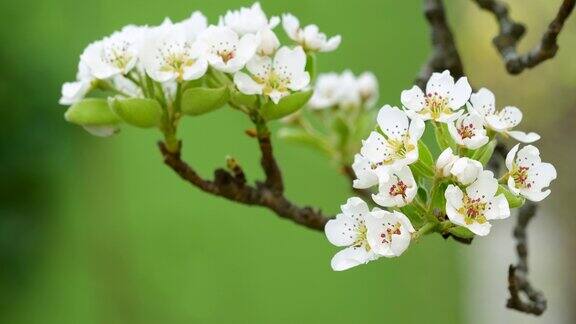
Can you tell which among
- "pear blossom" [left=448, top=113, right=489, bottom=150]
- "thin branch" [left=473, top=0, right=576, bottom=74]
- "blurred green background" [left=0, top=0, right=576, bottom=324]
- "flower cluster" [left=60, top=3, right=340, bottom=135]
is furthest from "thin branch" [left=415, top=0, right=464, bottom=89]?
"blurred green background" [left=0, top=0, right=576, bottom=324]

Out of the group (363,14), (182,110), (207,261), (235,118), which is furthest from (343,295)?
(182,110)

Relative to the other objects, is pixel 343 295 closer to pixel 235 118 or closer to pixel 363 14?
pixel 235 118

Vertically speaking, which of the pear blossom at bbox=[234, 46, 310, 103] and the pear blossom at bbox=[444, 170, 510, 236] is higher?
the pear blossom at bbox=[234, 46, 310, 103]

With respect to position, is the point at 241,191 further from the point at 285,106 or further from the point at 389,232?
the point at 389,232

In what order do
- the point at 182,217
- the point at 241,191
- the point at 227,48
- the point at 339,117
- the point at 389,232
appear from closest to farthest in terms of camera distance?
the point at 389,232, the point at 227,48, the point at 241,191, the point at 339,117, the point at 182,217

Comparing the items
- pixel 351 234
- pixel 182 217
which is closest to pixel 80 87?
pixel 351 234

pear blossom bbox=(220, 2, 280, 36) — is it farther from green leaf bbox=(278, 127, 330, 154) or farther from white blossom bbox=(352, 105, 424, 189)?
green leaf bbox=(278, 127, 330, 154)

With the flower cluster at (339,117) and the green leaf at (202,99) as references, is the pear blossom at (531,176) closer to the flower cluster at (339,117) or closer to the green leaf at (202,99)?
the green leaf at (202,99)
